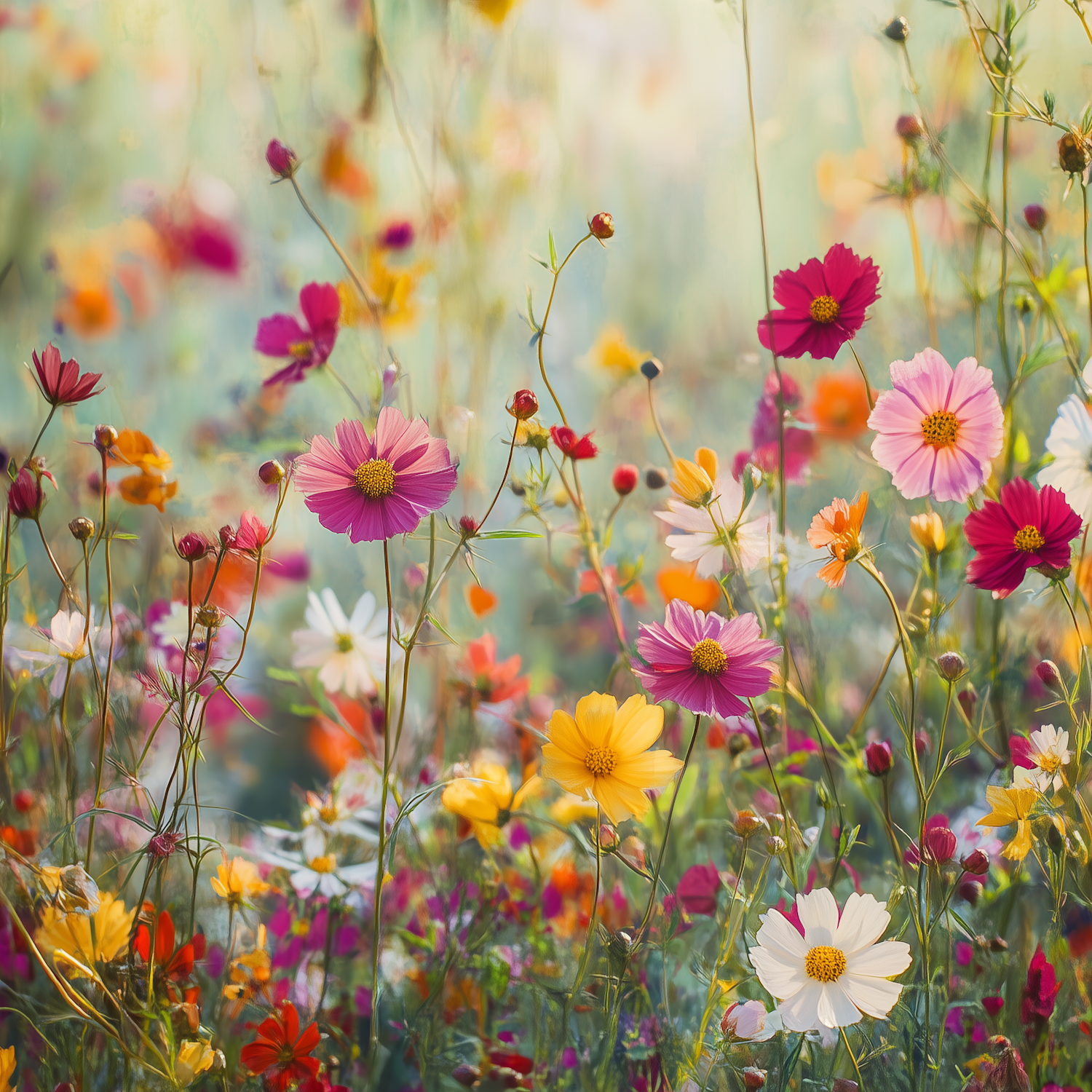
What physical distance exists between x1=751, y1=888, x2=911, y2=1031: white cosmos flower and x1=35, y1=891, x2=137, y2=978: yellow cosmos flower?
11.0 inches

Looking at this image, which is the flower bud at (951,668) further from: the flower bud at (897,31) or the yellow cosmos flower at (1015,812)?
the flower bud at (897,31)

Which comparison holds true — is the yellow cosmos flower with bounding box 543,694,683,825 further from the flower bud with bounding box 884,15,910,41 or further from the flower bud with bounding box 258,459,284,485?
the flower bud with bounding box 884,15,910,41

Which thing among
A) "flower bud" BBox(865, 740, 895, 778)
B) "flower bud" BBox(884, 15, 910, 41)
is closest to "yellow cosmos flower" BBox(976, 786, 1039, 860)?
"flower bud" BBox(865, 740, 895, 778)

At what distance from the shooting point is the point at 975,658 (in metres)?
0.47

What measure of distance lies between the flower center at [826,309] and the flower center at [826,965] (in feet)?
0.88

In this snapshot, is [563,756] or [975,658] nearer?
[563,756]

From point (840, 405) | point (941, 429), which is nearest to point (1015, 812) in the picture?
point (941, 429)

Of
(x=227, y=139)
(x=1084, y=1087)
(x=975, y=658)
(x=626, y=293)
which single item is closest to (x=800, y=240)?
(x=626, y=293)

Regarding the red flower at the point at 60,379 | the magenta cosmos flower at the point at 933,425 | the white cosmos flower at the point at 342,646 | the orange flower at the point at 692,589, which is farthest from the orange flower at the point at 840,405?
the red flower at the point at 60,379

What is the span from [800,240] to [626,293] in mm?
179

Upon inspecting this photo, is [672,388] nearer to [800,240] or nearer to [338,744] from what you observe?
[800,240]

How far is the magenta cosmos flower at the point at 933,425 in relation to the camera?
320 mm

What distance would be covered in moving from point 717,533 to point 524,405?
115 millimetres

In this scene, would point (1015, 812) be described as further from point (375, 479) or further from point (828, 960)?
point (375, 479)
